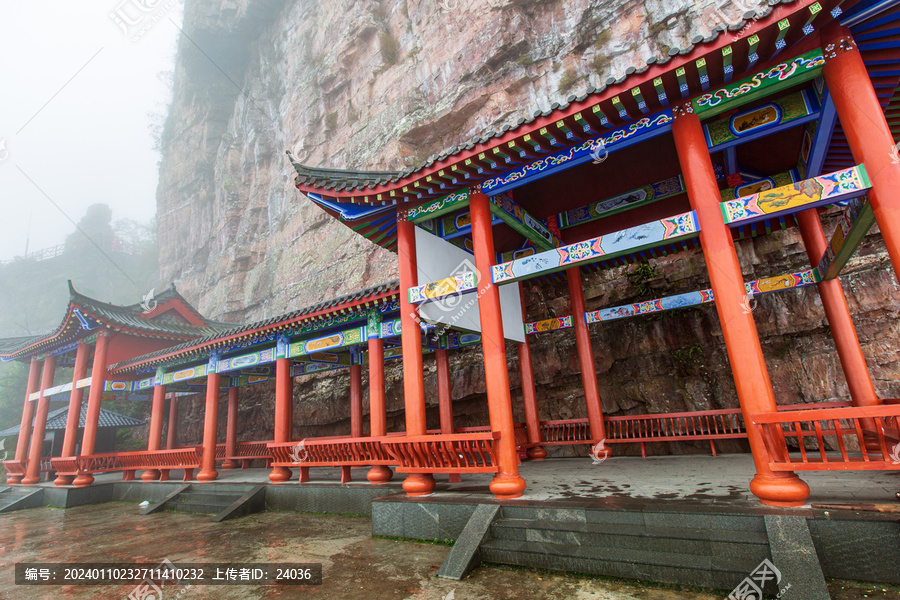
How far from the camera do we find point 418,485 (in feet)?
19.9

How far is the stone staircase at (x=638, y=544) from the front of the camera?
139 inches

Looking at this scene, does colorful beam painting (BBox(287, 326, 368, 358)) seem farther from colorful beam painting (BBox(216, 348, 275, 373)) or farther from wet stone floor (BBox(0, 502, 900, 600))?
wet stone floor (BBox(0, 502, 900, 600))

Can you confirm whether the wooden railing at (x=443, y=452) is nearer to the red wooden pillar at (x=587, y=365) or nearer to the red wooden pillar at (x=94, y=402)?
the red wooden pillar at (x=587, y=365)

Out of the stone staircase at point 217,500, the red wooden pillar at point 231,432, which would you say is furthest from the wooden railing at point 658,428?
the red wooden pillar at point 231,432

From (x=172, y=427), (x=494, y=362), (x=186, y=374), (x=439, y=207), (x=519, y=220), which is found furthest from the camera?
(x=172, y=427)

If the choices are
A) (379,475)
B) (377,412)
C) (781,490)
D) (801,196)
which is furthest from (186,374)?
(801,196)

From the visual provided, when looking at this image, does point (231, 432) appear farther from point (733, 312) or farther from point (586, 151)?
point (733, 312)

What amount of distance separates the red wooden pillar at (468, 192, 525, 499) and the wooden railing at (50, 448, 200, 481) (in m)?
9.52

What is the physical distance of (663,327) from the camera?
11.2 m

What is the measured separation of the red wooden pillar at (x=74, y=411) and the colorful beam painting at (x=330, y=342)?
907cm

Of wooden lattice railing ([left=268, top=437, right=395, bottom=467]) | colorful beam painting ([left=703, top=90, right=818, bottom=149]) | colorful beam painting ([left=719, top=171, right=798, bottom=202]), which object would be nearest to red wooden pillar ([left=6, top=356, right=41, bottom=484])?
wooden lattice railing ([left=268, top=437, right=395, bottom=467])

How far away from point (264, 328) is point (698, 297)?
9.81 meters

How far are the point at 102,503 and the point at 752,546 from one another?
16.0 metres

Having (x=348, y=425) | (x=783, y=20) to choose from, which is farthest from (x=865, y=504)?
(x=348, y=425)
